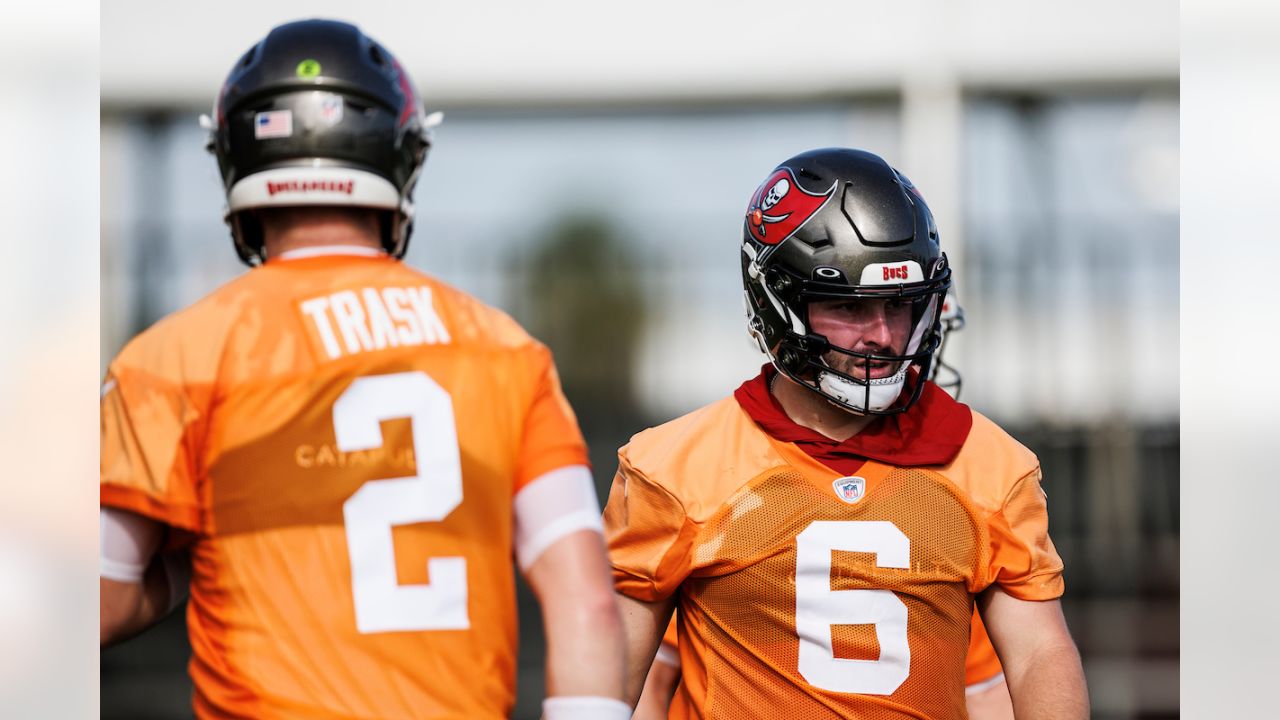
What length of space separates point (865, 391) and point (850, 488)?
0.66ft

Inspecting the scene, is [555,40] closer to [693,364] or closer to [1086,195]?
[693,364]

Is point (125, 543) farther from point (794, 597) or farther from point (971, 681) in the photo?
point (971, 681)

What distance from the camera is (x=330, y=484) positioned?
1.93 metres

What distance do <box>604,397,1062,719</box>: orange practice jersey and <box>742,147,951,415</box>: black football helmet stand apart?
0.59 feet

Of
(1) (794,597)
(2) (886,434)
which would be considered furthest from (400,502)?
(2) (886,434)

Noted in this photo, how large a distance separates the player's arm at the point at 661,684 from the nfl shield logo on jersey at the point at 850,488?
543mm

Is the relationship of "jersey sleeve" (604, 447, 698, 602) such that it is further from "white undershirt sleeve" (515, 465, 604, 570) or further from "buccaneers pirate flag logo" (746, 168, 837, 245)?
"buccaneers pirate flag logo" (746, 168, 837, 245)

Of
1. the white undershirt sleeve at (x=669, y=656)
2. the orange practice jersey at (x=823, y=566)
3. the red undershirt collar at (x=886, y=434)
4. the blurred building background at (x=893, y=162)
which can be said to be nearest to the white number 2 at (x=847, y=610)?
the orange practice jersey at (x=823, y=566)

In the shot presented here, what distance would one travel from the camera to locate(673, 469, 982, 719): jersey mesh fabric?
243cm

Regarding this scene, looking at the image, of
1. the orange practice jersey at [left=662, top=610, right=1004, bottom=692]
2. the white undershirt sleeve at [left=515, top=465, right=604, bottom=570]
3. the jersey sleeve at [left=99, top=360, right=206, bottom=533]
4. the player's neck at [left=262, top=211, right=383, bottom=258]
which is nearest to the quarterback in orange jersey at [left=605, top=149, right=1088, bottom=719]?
the orange practice jersey at [left=662, top=610, right=1004, bottom=692]

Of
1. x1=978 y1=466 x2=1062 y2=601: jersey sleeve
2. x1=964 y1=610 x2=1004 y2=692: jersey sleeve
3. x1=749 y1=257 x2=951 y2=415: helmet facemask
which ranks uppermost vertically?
x1=749 y1=257 x2=951 y2=415: helmet facemask

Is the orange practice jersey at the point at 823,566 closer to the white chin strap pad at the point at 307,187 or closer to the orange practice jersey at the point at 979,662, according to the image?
the orange practice jersey at the point at 979,662

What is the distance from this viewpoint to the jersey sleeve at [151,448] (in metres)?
1.86

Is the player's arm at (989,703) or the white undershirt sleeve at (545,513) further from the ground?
the white undershirt sleeve at (545,513)
